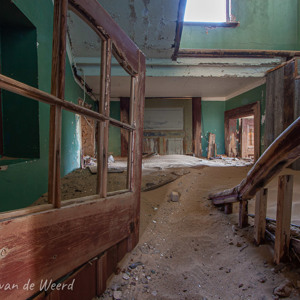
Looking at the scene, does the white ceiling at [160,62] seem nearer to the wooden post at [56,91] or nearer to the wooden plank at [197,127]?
the wooden plank at [197,127]

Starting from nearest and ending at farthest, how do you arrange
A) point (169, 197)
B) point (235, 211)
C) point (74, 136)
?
point (235, 211) → point (169, 197) → point (74, 136)

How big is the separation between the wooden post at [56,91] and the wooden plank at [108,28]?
0.13 metres

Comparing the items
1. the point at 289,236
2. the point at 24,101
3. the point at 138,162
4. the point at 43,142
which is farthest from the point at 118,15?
the point at 289,236

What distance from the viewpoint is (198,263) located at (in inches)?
61.2

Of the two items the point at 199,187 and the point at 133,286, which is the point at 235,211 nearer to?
the point at 199,187

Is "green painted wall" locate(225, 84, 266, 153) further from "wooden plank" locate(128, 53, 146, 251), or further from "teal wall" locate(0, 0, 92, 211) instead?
"teal wall" locate(0, 0, 92, 211)

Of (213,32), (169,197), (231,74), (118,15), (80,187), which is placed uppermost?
(213,32)

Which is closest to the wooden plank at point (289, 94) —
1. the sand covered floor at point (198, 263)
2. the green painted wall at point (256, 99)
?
the green painted wall at point (256, 99)

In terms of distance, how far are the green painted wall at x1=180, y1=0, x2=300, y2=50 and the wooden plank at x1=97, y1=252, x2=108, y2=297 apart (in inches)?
213

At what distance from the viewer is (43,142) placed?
6.70ft

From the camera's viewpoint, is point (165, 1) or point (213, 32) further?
point (213, 32)

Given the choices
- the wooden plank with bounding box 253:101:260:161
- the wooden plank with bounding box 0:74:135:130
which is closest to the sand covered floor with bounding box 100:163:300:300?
the wooden plank with bounding box 0:74:135:130

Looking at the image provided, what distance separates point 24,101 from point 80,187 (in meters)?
1.27

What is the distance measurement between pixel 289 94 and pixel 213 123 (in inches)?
156
